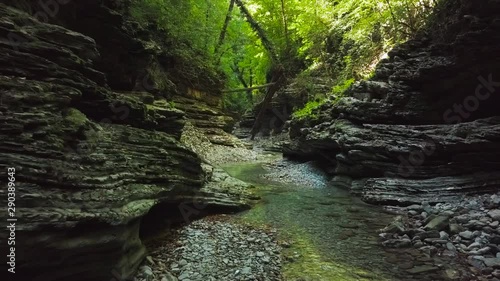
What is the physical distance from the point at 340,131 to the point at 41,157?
11.3 m

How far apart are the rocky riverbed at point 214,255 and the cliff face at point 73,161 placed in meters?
0.50

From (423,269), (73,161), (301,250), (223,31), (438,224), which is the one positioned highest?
(223,31)

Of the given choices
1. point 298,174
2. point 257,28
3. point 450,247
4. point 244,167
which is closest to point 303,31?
point 257,28

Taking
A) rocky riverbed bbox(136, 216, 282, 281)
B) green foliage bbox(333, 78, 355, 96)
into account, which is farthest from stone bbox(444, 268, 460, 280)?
green foliage bbox(333, 78, 355, 96)

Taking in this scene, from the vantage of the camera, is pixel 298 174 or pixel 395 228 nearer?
pixel 395 228

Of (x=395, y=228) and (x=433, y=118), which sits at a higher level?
(x=433, y=118)

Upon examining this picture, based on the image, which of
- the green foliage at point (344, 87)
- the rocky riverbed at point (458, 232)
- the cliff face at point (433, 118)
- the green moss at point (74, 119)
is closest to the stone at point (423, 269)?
the rocky riverbed at point (458, 232)

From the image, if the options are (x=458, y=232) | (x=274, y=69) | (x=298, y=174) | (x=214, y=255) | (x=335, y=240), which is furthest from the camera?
(x=274, y=69)

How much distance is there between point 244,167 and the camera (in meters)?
18.0

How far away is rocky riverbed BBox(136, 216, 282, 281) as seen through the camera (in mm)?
5367

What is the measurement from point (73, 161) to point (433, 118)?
1093 centimetres

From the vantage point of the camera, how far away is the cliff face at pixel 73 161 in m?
3.90

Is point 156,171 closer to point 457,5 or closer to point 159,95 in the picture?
point 159,95

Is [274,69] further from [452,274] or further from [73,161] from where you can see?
[73,161]
